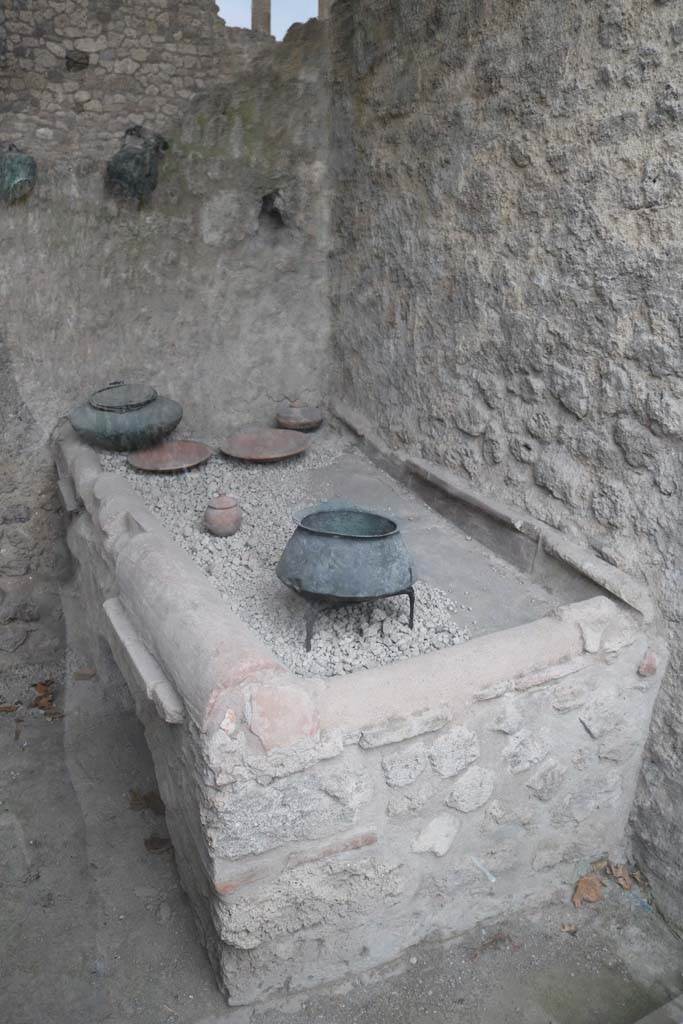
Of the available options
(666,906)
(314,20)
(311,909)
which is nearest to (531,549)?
(666,906)

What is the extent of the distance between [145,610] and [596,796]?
6.19ft

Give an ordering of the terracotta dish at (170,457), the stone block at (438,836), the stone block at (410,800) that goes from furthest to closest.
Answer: the terracotta dish at (170,457)
the stone block at (438,836)
the stone block at (410,800)

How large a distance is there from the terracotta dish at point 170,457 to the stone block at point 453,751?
2.49m

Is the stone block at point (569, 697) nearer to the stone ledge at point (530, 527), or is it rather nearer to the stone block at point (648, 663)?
the stone block at point (648, 663)

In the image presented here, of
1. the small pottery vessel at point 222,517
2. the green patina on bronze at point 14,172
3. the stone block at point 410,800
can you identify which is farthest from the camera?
the green patina on bronze at point 14,172

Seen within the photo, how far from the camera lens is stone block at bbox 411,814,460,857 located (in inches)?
107

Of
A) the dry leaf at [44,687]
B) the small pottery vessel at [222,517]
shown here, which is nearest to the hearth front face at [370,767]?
the small pottery vessel at [222,517]

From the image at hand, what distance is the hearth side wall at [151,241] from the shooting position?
14.9ft

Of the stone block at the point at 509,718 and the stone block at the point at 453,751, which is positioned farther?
the stone block at the point at 509,718

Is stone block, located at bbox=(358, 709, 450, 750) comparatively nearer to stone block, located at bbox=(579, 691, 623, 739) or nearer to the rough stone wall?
stone block, located at bbox=(579, 691, 623, 739)

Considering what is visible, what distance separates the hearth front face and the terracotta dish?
1.25m

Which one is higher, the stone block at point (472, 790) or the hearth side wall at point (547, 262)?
the hearth side wall at point (547, 262)

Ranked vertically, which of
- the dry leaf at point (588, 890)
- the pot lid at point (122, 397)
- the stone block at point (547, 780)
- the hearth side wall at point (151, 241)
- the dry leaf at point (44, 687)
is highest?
the hearth side wall at point (151, 241)

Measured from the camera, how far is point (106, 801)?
151 inches
